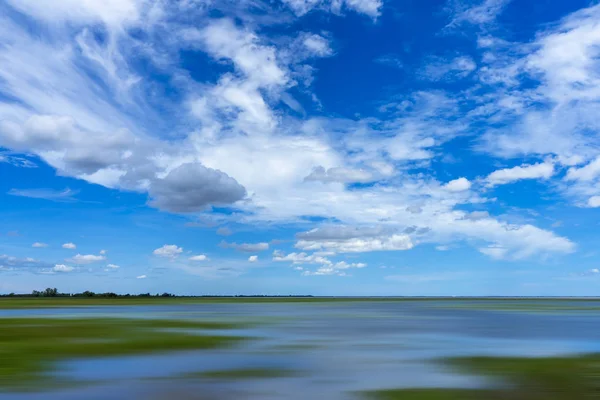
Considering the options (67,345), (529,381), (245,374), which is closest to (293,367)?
(245,374)

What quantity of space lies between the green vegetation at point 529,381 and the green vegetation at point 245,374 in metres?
4.68

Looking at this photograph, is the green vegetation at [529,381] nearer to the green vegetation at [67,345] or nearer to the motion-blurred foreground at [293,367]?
the motion-blurred foreground at [293,367]

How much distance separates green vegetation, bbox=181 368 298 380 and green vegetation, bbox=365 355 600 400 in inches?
184

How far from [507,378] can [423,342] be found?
13640 millimetres

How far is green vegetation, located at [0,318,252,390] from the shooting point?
Result: 20.0 meters

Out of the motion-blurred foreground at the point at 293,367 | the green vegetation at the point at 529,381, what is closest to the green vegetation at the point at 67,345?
the motion-blurred foreground at the point at 293,367

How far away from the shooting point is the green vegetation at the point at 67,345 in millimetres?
19978

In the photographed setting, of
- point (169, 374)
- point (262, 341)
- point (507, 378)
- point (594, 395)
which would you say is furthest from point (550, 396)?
point (262, 341)

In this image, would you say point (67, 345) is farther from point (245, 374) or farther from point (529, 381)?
point (529, 381)

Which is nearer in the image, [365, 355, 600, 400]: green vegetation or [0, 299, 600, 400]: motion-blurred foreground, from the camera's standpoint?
[365, 355, 600, 400]: green vegetation

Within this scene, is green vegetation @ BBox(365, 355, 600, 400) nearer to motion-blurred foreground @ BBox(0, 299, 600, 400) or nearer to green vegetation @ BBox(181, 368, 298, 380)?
motion-blurred foreground @ BBox(0, 299, 600, 400)

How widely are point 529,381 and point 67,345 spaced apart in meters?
23.9

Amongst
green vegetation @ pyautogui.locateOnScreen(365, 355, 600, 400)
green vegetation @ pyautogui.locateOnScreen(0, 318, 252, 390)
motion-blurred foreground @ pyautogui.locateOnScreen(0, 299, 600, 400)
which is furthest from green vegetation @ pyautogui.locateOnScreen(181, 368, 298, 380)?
green vegetation @ pyautogui.locateOnScreen(0, 318, 252, 390)

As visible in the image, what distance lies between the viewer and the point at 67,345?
94.2 feet
